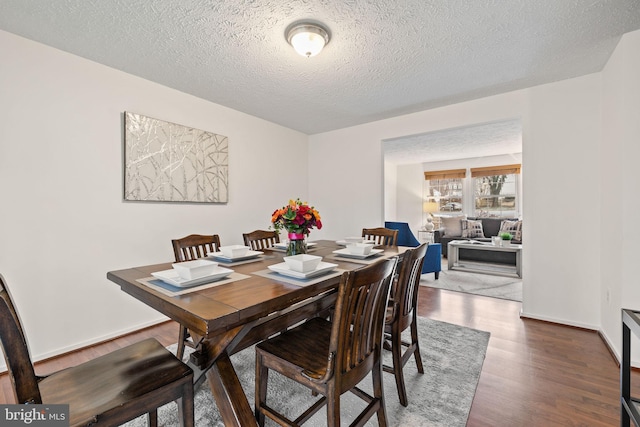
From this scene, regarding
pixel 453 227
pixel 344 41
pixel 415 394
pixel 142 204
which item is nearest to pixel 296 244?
pixel 415 394

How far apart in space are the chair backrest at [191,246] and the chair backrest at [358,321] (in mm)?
1376

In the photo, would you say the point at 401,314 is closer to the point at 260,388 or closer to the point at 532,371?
the point at 260,388

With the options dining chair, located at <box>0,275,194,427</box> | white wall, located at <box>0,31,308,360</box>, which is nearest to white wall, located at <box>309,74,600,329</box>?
dining chair, located at <box>0,275,194,427</box>

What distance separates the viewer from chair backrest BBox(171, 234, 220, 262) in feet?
6.35

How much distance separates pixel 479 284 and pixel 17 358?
4.55 metres

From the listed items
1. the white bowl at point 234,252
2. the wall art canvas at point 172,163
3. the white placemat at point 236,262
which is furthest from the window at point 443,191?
the white bowl at point 234,252

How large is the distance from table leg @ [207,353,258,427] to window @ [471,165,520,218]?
7.12 meters

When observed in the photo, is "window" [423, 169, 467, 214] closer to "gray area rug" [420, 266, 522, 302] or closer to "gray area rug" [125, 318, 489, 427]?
"gray area rug" [420, 266, 522, 302]

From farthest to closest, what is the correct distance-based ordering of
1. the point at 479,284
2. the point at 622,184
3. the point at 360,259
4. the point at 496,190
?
the point at 496,190 → the point at 479,284 → the point at 622,184 → the point at 360,259

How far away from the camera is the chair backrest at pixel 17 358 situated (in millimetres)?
741

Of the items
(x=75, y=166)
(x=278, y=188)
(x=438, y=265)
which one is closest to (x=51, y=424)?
(x=75, y=166)

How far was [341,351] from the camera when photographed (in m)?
1.06

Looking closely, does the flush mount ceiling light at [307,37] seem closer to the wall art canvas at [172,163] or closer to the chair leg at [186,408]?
the wall art canvas at [172,163]

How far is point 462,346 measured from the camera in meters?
2.22
